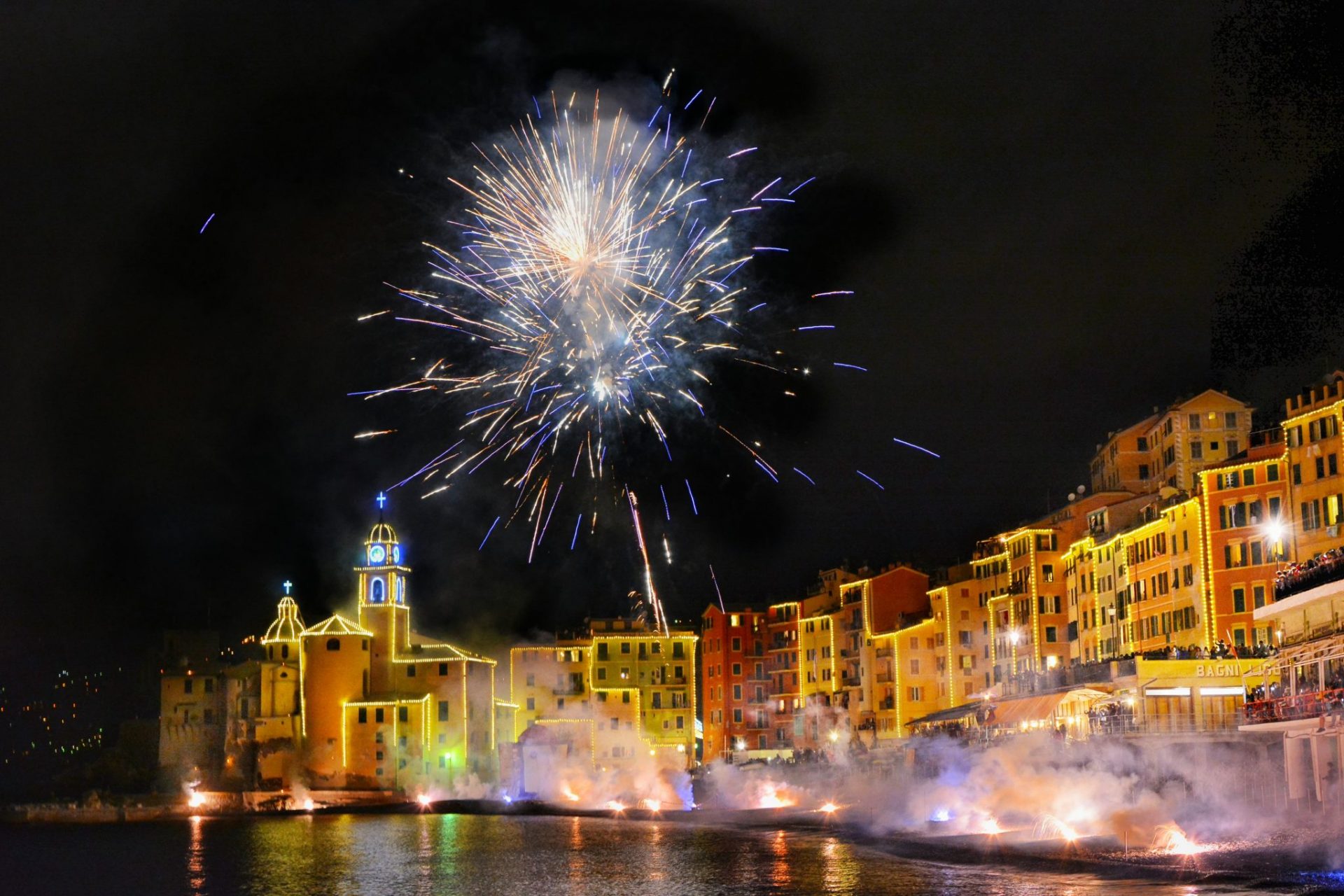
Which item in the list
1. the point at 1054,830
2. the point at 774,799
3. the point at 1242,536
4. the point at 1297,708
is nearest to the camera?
the point at 1297,708

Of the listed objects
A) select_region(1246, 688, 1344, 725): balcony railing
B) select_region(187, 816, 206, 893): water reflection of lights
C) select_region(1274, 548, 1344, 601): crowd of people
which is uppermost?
select_region(1274, 548, 1344, 601): crowd of people

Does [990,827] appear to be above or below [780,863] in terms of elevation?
above

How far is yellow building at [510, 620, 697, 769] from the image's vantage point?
4796 inches

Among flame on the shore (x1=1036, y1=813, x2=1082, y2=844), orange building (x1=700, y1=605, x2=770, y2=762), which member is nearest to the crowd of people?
flame on the shore (x1=1036, y1=813, x2=1082, y2=844)

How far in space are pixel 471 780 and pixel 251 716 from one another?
57.5 ft

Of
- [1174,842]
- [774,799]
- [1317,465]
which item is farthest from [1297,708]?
[774,799]

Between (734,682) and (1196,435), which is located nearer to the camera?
(1196,435)

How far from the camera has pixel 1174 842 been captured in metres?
50.5

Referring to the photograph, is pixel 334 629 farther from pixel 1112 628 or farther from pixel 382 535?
pixel 1112 628

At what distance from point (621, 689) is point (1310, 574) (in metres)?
75.9

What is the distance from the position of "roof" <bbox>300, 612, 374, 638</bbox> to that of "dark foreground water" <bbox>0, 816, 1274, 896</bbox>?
52.2 ft

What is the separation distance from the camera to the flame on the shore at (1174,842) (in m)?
48.7

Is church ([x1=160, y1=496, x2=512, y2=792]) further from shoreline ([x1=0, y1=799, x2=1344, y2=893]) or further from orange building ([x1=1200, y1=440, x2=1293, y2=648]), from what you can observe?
orange building ([x1=1200, y1=440, x2=1293, y2=648])

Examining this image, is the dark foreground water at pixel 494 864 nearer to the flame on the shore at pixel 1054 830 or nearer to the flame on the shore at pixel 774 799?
the flame on the shore at pixel 1054 830
